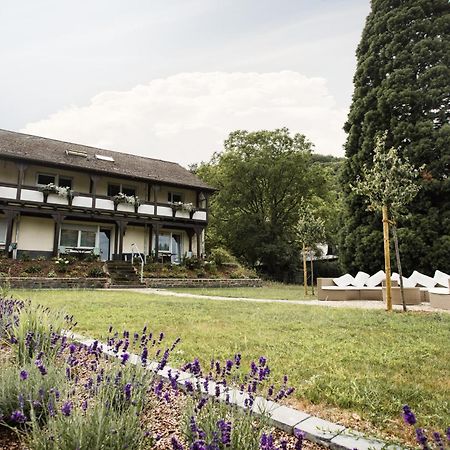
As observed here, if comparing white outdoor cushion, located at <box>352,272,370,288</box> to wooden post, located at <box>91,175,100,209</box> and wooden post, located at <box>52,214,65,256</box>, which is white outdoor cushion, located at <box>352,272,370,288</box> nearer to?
wooden post, located at <box>91,175,100,209</box>

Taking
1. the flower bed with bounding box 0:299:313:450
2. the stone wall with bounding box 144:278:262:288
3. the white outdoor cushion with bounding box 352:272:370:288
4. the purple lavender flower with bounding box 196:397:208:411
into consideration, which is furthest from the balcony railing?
the purple lavender flower with bounding box 196:397:208:411

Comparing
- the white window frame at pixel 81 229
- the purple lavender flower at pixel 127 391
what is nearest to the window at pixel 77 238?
the white window frame at pixel 81 229

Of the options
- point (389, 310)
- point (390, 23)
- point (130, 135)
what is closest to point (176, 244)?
point (130, 135)

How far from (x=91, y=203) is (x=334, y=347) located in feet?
56.2

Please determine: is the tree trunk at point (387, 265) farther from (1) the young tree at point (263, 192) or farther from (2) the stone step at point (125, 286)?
(1) the young tree at point (263, 192)

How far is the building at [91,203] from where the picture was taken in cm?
1755

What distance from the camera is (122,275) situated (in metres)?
16.6

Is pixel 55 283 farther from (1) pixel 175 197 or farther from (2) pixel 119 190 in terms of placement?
(1) pixel 175 197

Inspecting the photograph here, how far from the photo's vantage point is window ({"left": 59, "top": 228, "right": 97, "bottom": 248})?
19.2 meters

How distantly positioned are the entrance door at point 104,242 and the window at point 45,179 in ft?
12.8

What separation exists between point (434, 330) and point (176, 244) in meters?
18.6

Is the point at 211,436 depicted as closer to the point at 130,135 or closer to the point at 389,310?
the point at 389,310

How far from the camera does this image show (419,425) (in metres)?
2.15

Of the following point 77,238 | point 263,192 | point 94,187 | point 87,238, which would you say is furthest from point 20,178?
point 263,192
